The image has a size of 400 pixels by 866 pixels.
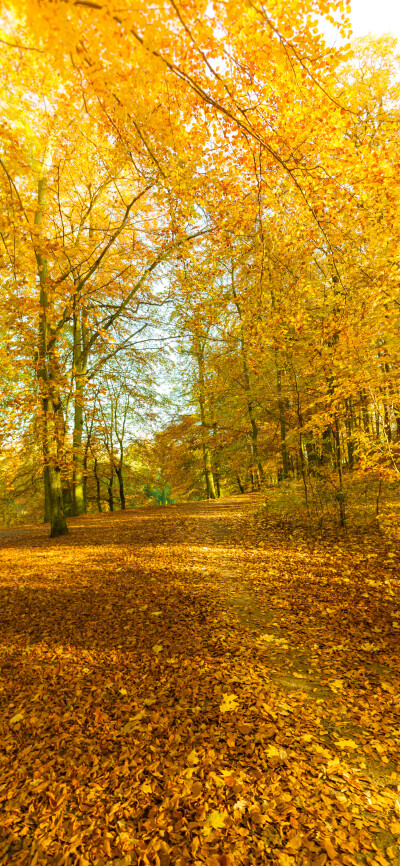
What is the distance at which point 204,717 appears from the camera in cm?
292

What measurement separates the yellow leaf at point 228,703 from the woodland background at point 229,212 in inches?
150

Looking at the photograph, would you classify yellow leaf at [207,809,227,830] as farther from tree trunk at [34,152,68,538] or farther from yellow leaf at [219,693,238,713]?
tree trunk at [34,152,68,538]

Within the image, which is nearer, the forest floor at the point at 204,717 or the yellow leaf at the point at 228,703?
the forest floor at the point at 204,717

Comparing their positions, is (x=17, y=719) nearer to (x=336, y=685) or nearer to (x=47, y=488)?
(x=336, y=685)

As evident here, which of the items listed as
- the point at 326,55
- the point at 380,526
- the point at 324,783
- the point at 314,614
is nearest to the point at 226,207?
the point at 326,55

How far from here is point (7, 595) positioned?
18.6 feet

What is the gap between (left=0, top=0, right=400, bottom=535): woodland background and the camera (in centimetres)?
369

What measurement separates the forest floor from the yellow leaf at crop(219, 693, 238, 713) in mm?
13

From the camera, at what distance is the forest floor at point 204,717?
2.09 m

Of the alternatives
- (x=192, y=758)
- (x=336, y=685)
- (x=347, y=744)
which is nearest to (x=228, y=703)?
(x=192, y=758)

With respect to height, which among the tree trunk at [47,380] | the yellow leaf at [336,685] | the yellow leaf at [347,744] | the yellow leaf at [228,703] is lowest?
the yellow leaf at [347,744]

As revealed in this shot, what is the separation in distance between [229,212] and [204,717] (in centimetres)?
808

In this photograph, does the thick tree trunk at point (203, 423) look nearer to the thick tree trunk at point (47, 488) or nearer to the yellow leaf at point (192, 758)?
the thick tree trunk at point (47, 488)

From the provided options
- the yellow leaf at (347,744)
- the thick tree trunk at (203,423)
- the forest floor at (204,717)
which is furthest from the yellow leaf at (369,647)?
the thick tree trunk at (203,423)
